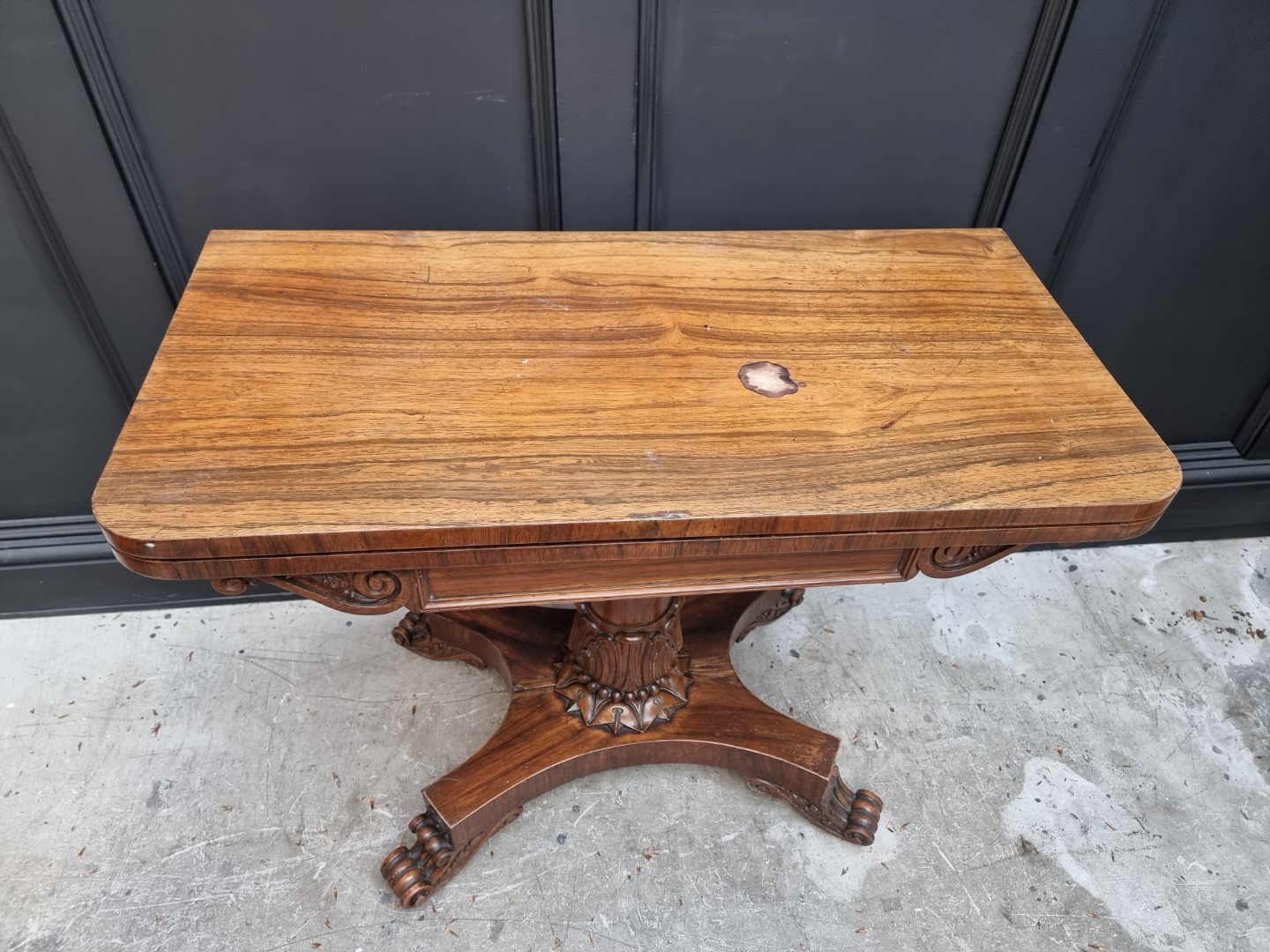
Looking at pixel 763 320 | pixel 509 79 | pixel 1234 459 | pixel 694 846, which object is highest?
pixel 509 79

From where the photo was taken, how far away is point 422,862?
1354 mm

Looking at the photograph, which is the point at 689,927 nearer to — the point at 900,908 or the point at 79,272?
the point at 900,908

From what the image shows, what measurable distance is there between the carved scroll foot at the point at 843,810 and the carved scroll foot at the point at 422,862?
52 centimetres

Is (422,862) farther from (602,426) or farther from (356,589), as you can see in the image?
(602,426)

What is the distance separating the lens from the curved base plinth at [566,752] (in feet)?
4.45

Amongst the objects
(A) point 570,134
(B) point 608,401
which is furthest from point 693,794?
(A) point 570,134

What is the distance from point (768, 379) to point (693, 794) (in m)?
0.83

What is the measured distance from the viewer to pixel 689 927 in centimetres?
135

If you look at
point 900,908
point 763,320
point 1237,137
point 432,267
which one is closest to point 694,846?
point 900,908

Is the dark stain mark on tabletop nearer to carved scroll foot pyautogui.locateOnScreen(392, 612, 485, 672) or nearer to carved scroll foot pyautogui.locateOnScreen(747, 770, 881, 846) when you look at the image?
carved scroll foot pyautogui.locateOnScreen(747, 770, 881, 846)

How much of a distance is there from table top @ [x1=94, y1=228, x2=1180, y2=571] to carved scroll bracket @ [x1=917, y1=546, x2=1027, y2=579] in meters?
0.08

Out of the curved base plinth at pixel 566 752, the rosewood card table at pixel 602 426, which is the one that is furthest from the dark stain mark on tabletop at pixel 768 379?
the curved base plinth at pixel 566 752

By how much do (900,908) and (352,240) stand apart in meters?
1.33

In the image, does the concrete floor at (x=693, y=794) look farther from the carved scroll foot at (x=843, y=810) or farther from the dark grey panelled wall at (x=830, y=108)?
the dark grey panelled wall at (x=830, y=108)
